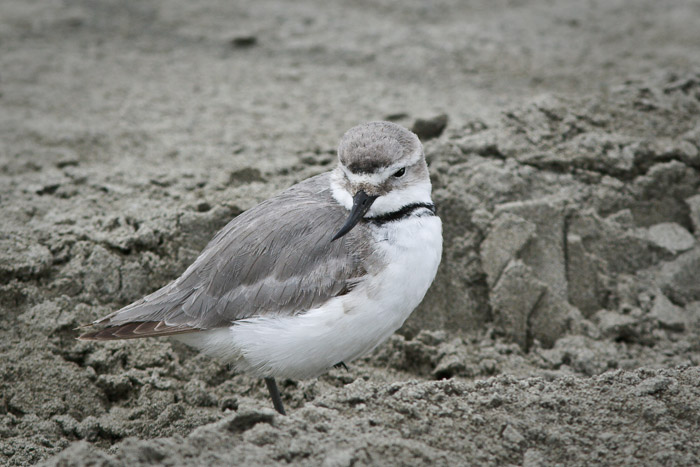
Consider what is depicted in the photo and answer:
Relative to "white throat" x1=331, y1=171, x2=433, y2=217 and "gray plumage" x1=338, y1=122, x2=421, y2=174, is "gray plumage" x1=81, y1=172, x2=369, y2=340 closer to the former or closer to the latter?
"white throat" x1=331, y1=171, x2=433, y2=217

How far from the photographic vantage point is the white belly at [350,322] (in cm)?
379

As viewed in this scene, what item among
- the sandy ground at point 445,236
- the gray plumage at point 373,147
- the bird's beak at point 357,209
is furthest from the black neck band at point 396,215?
the sandy ground at point 445,236

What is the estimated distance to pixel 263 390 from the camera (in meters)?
4.50

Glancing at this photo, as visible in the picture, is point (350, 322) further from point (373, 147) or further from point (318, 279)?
point (373, 147)

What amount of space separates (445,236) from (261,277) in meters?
1.46

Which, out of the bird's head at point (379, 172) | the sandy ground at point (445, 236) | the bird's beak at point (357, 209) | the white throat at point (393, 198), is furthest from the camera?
the white throat at point (393, 198)

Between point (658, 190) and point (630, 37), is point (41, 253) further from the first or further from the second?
point (630, 37)

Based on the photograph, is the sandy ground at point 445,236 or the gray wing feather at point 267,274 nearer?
the sandy ground at point 445,236

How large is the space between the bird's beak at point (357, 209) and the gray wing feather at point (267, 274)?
0.18 meters

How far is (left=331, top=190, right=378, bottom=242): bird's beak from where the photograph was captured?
12.4 ft

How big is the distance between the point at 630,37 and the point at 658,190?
3115 millimetres

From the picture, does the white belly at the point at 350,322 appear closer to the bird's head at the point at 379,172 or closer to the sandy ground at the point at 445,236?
the bird's head at the point at 379,172

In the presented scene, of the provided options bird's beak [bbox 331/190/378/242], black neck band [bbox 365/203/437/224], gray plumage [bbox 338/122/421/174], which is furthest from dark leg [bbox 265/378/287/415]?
gray plumage [bbox 338/122/421/174]


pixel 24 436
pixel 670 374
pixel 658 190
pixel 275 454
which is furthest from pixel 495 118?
pixel 24 436
